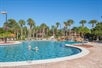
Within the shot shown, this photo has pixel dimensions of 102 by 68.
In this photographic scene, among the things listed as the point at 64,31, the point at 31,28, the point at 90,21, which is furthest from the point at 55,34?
the point at 90,21

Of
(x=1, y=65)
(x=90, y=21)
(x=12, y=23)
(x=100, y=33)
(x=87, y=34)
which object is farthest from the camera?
(x=90, y=21)

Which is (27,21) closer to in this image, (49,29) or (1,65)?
(49,29)

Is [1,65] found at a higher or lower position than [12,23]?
lower

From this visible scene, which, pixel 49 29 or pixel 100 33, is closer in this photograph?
pixel 100 33

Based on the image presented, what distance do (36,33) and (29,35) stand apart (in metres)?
5.05

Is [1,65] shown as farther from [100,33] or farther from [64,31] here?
[64,31]

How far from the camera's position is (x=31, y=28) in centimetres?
8719

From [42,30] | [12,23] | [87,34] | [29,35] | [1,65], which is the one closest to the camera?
[1,65]

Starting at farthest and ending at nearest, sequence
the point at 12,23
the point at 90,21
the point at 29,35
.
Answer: the point at 29,35 < the point at 90,21 < the point at 12,23

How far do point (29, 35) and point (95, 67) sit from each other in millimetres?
73444

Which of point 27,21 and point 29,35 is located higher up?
point 27,21

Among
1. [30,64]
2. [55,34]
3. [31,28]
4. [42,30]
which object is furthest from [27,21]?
[30,64]

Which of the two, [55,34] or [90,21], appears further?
[55,34]

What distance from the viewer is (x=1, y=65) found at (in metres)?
12.9
